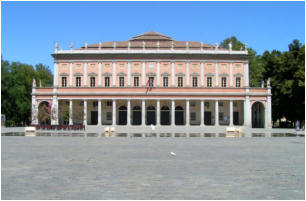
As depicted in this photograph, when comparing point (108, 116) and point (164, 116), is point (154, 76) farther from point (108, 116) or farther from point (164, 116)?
point (108, 116)

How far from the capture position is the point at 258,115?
193ft

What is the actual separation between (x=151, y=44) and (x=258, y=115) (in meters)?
23.5

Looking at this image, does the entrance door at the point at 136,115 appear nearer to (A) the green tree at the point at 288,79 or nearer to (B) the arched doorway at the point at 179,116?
(B) the arched doorway at the point at 179,116

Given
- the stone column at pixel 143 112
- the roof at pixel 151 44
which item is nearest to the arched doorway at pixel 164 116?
the stone column at pixel 143 112

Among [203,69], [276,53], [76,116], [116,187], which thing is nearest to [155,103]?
[203,69]

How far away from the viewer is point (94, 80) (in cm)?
5825

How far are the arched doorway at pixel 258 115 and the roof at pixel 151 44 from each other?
13767 mm

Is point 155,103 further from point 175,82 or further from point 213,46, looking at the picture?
point 213,46

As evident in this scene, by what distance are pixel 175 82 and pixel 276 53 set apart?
732 inches

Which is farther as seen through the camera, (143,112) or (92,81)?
(92,81)

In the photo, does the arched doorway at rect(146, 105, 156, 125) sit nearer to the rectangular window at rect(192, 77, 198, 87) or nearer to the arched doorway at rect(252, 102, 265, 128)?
the rectangular window at rect(192, 77, 198, 87)

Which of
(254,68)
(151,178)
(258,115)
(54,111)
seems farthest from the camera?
(254,68)

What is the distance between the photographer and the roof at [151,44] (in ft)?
197

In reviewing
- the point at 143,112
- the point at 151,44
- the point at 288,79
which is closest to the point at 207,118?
the point at 143,112
